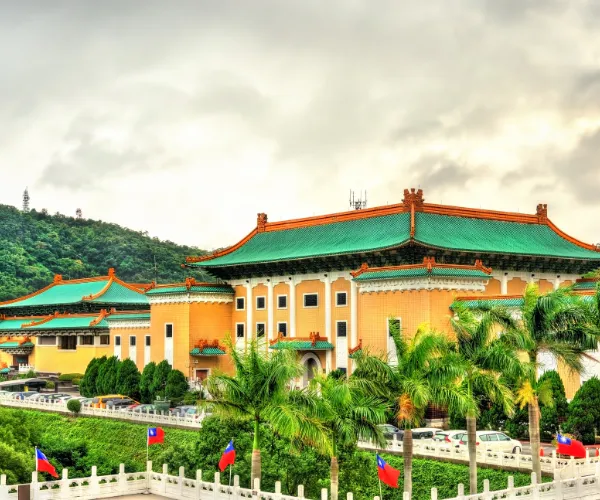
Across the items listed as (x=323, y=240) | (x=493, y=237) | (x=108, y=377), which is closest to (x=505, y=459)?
(x=493, y=237)

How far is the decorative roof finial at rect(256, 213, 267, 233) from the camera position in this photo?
6143 centimetres

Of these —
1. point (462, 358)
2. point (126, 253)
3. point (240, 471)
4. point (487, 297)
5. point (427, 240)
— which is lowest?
point (240, 471)

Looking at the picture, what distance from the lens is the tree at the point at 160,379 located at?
186 feet

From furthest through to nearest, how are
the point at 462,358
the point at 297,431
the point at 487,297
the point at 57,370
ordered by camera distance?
the point at 57,370 → the point at 487,297 → the point at 462,358 → the point at 297,431

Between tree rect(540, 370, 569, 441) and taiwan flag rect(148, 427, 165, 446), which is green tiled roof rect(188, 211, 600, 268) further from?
taiwan flag rect(148, 427, 165, 446)

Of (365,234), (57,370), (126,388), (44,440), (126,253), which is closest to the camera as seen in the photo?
(44,440)

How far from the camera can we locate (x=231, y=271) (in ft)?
196

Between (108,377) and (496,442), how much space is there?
3071cm

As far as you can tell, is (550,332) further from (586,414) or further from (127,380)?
(127,380)

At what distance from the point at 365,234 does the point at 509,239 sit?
27.0 feet

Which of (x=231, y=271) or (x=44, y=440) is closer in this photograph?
(x=44, y=440)

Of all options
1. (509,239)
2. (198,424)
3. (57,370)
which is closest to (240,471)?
(198,424)

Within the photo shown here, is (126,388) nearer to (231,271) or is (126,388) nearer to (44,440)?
(231,271)

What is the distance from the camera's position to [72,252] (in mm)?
139125
